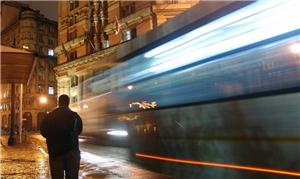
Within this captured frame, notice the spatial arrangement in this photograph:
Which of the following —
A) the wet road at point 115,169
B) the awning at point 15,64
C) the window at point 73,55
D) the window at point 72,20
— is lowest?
the wet road at point 115,169

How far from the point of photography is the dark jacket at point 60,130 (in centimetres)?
550

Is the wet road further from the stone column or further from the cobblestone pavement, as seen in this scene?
the stone column

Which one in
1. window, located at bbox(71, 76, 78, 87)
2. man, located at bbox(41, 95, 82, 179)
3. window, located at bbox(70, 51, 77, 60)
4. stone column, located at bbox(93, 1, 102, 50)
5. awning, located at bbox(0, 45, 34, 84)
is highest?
stone column, located at bbox(93, 1, 102, 50)

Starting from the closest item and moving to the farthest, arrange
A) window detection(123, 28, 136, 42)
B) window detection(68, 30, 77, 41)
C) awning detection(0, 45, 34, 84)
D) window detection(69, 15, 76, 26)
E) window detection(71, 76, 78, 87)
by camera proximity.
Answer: awning detection(0, 45, 34, 84)
window detection(123, 28, 136, 42)
window detection(71, 76, 78, 87)
window detection(68, 30, 77, 41)
window detection(69, 15, 76, 26)

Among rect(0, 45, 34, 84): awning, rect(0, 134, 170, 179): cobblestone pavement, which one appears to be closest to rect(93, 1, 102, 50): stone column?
rect(0, 45, 34, 84): awning

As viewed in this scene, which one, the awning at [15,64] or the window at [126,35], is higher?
the window at [126,35]

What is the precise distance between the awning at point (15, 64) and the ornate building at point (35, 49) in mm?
41858

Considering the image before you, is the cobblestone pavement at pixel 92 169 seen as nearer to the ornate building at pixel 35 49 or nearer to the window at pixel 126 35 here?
the window at pixel 126 35

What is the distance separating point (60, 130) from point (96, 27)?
135 feet

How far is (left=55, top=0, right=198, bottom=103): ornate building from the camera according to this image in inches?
1385

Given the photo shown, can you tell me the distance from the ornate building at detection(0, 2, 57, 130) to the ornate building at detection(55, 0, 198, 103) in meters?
10.6

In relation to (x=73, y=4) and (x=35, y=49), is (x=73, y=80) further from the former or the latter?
(x=35, y=49)

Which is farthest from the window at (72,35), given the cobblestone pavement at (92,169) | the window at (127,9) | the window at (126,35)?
the cobblestone pavement at (92,169)

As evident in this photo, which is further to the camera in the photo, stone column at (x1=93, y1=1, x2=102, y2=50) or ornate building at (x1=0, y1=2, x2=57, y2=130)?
ornate building at (x1=0, y1=2, x2=57, y2=130)
